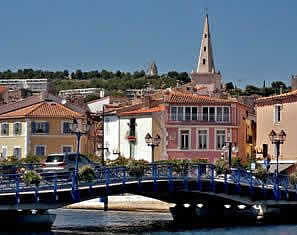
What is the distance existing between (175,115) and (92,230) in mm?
39916

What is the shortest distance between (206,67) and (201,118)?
92.6m

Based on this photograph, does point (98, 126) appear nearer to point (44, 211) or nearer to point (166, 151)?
point (166, 151)

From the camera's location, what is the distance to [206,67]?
18950 centimetres

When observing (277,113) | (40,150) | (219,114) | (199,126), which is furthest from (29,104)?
(277,113)

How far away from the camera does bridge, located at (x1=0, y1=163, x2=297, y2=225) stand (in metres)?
55.8

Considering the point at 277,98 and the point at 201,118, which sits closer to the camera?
the point at 277,98

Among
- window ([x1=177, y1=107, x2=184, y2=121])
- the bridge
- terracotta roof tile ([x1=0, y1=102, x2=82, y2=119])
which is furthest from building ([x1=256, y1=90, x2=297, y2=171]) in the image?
terracotta roof tile ([x1=0, y1=102, x2=82, y2=119])

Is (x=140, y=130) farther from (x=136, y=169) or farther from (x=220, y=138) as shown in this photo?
(x=136, y=169)

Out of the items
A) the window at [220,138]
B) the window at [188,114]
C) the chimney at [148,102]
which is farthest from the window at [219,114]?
the chimney at [148,102]

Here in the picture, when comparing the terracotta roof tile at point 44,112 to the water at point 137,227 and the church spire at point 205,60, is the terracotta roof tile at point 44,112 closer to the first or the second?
the water at point 137,227

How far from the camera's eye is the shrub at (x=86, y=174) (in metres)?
57.2

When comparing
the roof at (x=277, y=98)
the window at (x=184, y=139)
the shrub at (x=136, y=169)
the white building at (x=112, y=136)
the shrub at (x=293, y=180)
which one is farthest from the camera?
the white building at (x=112, y=136)

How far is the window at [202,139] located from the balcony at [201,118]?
1.14 metres

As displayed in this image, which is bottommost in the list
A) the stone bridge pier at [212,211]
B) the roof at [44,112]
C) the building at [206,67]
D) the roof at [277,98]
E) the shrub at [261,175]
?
the stone bridge pier at [212,211]
